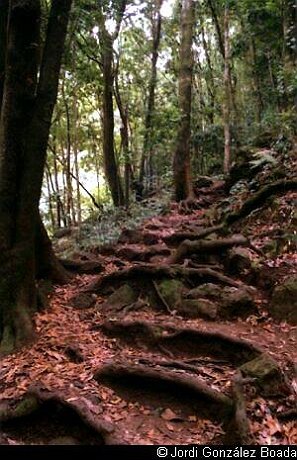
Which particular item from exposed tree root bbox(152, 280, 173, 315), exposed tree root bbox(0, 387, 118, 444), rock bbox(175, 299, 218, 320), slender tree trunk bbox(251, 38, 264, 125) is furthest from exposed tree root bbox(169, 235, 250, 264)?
slender tree trunk bbox(251, 38, 264, 125)

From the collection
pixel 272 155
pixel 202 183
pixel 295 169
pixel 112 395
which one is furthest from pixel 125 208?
pixel 112 395

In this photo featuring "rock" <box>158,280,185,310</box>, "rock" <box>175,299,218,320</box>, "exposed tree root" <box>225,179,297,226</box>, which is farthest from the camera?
"exposed tree root" <box>225,179,297,226</box>

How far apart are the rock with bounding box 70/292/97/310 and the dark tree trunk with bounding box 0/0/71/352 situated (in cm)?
88

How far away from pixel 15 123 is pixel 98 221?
324 inches

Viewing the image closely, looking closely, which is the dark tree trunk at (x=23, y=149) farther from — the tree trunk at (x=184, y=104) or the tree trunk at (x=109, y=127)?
the tree trunk at (x=109, y=127)

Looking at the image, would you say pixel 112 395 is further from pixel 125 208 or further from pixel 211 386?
pixel 125 208

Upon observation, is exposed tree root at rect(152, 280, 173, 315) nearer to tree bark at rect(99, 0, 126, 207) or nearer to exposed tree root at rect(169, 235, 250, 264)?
exposed tree root at rect(169, 235, 250, 264)

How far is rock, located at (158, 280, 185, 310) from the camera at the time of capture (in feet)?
25.3

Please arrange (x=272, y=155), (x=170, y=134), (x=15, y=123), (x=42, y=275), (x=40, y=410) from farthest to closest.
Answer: (x=170, y=134), (x=272, y=155), (x=42, y=275), (x=15, y=123), (x=40, y=410)

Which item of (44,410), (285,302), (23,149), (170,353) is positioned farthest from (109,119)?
(44,410)

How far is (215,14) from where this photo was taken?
63.2ft

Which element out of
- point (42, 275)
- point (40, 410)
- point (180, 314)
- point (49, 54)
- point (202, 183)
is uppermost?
point (49, 54)

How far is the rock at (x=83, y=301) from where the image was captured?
8148mm

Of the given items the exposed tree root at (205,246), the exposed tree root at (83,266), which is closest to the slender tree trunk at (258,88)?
the exposed tree root at (205,246)
